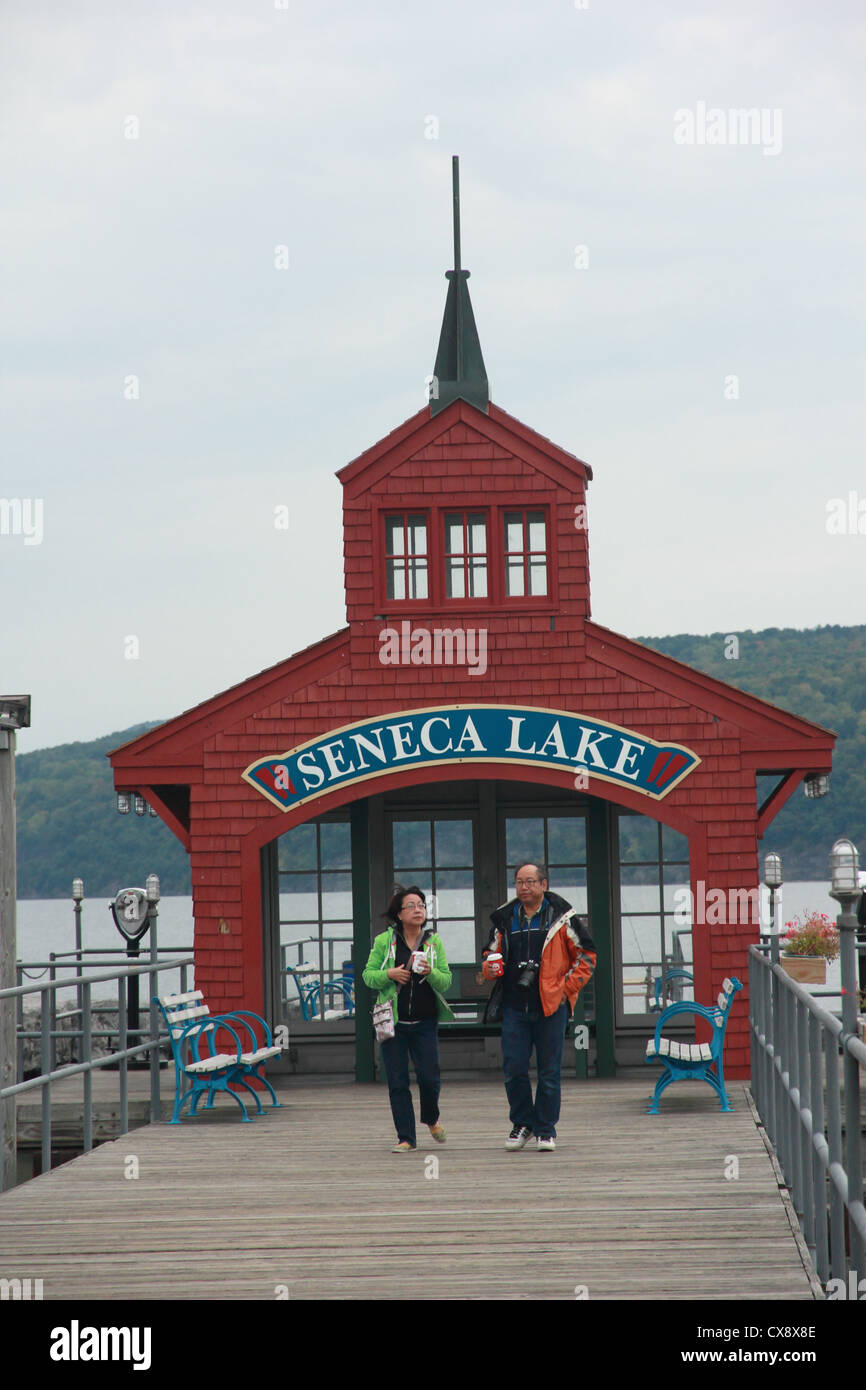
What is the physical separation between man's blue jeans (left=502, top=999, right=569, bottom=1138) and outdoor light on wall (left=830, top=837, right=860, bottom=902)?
3.10 metres

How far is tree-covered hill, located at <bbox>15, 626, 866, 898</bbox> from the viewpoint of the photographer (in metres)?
44.6

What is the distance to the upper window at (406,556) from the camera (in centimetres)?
1392

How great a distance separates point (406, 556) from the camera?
13.9 meters

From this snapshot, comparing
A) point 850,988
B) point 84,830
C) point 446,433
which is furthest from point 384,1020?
point 84,830

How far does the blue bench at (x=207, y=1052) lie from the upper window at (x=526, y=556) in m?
4.17

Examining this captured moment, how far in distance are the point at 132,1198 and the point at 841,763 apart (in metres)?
39.5

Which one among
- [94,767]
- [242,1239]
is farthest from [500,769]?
[94,767]

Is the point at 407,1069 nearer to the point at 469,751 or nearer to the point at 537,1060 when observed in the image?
the point at 537,1060

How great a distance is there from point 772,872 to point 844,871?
4.68 m

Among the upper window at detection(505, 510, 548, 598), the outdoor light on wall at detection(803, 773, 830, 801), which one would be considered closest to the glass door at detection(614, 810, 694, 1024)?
the outdoor light on wall at detection(803, 773, 830, 801)

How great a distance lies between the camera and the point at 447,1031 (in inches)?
558

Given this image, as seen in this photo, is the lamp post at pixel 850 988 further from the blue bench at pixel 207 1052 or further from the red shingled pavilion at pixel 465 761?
the red shingled pavilion at pixel 465 761

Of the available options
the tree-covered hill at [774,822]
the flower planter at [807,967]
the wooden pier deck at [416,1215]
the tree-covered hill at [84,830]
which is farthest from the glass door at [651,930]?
the tree-covered hill at [84,830]
